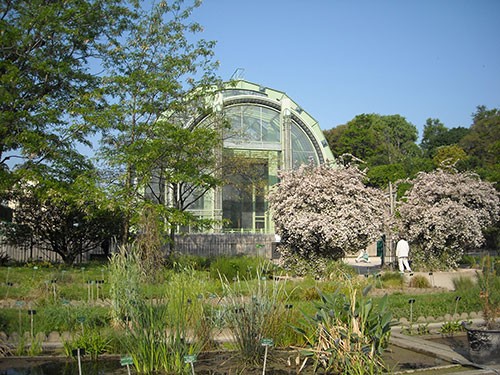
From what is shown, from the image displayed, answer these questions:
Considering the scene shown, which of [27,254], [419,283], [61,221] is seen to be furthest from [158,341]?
[27,254]

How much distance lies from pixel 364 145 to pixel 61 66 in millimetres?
48045

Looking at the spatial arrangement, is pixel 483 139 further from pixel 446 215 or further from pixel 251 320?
pixel 251 320

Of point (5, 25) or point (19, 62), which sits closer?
point (5, 25)

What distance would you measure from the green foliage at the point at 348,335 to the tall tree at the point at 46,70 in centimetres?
1363

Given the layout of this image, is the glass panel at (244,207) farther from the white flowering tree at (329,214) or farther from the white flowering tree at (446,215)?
the white flowering tree at (329,214)

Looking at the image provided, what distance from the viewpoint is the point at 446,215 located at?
801 inches

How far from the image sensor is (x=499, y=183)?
1351 inches

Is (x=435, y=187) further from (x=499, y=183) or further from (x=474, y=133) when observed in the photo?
(x=474, y=133)

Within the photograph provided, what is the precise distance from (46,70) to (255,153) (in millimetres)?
14635

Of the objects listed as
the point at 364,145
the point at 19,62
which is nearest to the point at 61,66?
the point at 19,62

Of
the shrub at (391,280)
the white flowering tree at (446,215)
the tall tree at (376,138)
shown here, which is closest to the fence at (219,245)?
the white flowering tree at (446,215)

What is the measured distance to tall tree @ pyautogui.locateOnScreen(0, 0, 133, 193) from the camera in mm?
17766

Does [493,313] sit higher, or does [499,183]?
[499,183]

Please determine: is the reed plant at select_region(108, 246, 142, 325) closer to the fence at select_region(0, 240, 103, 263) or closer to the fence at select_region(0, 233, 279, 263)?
the fence at select_region(0, 240, 103, 263)
